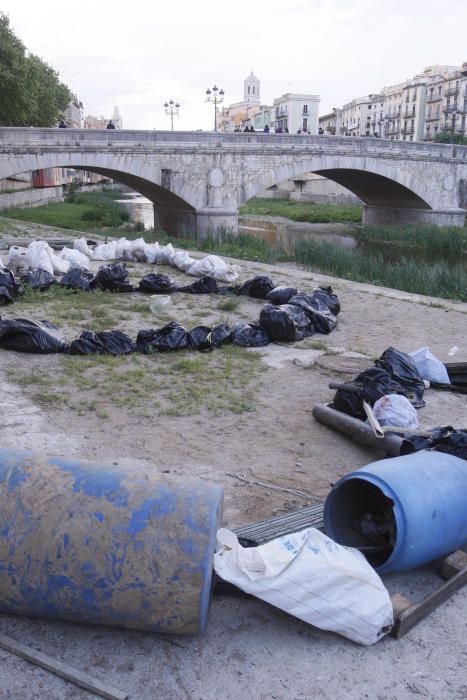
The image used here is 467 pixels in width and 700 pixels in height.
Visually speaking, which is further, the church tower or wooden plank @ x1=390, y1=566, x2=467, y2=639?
the church tower

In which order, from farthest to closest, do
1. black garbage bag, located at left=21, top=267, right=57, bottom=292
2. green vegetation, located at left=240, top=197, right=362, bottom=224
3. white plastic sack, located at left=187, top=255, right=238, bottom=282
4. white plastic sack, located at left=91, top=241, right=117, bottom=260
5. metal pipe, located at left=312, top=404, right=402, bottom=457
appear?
green vegetation, located at left=240, top=197, right=362, bottom=224 < white plastic sack, located at left=91, top=241, right=117, bottom=260 < white plastic sack, located at left=187, top=255, right=238, bottom=282 < black garbage bag, located at left=21, top=267, right=57, bottom=292 < metal pipe, located at left=312, top=404, right=402, bottom=457

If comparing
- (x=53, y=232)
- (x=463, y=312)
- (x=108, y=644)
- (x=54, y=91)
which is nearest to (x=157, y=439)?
(x=108, y=644)

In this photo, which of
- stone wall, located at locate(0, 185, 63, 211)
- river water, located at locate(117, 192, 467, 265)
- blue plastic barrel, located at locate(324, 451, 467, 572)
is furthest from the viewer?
stone wall, located at locate(0, 185, 63, 211)

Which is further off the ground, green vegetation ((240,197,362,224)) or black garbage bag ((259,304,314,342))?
black garbage bag ((259,304,314,342))

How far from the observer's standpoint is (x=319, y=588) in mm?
2564

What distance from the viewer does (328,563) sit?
260 centimetres

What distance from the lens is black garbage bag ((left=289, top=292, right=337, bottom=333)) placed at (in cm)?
795

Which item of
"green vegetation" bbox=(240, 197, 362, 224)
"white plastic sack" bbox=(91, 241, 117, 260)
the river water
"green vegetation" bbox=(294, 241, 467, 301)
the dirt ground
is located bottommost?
the river water

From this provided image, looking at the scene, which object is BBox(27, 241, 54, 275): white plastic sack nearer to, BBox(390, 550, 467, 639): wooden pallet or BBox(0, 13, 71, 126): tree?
BBox(390, 550, 467, 639): wooden pallet

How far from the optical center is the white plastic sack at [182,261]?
11.9m

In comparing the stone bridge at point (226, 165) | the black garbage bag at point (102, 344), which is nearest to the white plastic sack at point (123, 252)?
the black garbage bag at point (102, 344)

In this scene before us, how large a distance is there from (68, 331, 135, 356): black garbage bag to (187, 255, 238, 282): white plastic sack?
15.0ft

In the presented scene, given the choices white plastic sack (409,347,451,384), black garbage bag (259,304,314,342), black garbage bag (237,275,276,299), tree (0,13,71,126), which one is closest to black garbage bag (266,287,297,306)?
black garbage bag (237,275,276,299)

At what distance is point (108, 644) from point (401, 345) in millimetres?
5787
